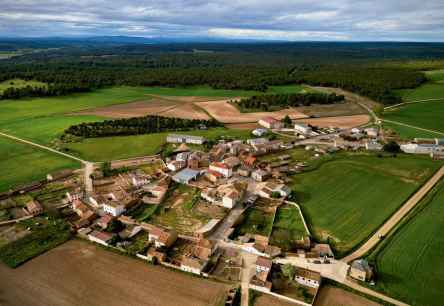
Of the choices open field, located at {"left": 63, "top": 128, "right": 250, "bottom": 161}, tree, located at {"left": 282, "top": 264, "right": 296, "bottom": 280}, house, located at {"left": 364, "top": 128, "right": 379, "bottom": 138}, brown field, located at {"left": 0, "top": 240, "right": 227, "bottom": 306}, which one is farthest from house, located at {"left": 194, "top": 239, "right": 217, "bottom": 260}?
house, located at {"left": 364, "top": 128, "right": 379, "bottom": 138}

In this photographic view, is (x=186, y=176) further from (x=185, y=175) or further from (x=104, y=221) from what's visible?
(x=104, y=221)

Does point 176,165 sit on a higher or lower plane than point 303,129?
lower

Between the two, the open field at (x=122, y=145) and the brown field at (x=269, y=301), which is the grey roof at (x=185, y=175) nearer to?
the open field at (x=122, y=145)

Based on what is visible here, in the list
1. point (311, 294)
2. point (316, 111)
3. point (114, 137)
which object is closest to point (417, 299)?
point (311, 294)

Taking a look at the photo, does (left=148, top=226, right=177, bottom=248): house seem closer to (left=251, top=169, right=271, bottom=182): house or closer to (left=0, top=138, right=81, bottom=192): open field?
(left=251, top=169, right=271, bottom=182): house

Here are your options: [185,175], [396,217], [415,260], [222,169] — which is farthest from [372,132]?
[185,175]
